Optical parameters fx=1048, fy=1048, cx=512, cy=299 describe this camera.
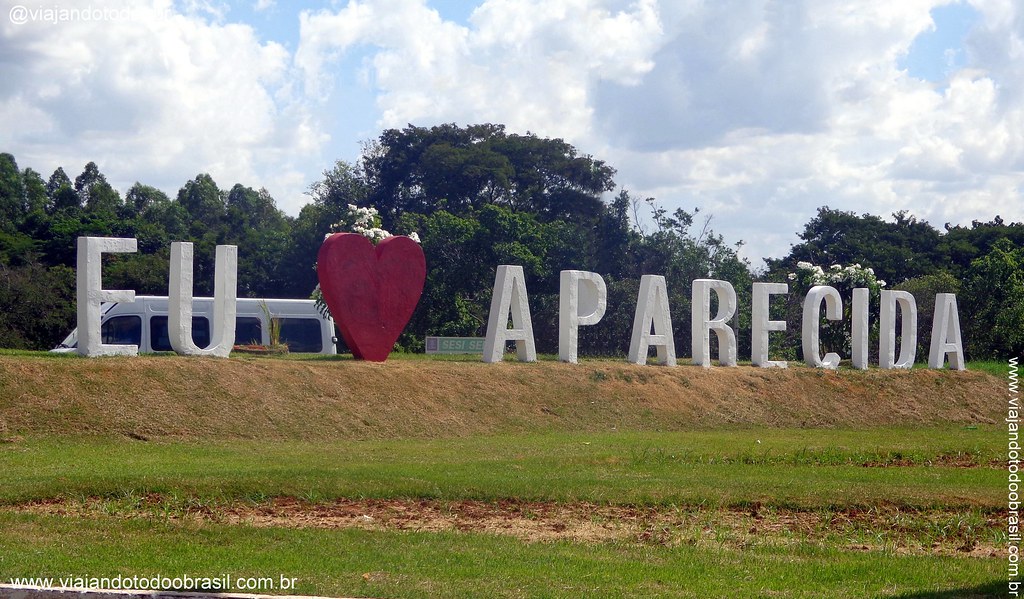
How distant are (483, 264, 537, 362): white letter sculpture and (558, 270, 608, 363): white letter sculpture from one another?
1064 mm

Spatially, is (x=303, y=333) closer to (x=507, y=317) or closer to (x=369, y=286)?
(x=369, y=286)

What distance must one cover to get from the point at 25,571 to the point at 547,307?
34039mm

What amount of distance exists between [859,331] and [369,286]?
52.6ft

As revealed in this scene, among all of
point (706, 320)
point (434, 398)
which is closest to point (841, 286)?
point (706, 320)

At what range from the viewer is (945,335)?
1289 inches

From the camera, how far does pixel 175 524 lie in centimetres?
1152

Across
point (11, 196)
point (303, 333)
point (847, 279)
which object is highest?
point (11, 196)

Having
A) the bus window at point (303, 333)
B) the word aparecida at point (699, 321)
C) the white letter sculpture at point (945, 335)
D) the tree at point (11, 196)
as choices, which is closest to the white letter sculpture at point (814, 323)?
the word aparecida at point (699, 321)

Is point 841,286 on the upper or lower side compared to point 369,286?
upper

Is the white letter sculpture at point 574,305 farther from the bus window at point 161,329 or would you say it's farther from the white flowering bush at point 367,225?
the bus window at point 161,329

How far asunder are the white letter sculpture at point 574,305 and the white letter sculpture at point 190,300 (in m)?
8.29

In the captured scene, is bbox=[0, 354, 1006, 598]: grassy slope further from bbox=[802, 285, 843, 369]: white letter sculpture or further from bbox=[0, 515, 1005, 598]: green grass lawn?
bbox=[802, 285, 843, 369]: white letter sculpture

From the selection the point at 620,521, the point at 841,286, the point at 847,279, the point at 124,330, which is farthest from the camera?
the point at 841,286

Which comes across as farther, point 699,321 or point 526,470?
point 699,321
